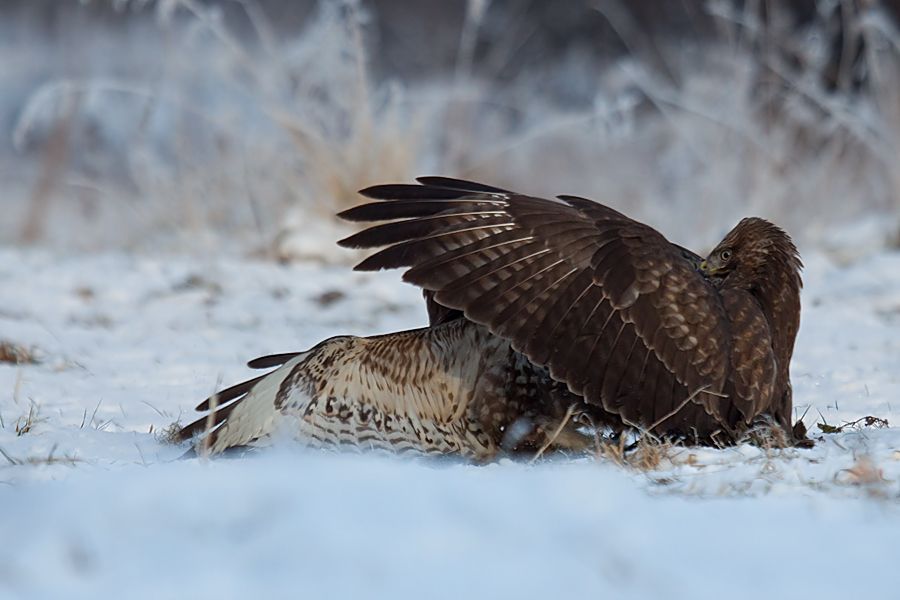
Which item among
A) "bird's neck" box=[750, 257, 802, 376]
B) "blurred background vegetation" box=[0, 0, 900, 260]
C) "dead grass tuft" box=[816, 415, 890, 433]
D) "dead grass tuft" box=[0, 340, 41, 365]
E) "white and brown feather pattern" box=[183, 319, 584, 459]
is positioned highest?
"blurred background vegetation" box=[0, 0, 900, 260]

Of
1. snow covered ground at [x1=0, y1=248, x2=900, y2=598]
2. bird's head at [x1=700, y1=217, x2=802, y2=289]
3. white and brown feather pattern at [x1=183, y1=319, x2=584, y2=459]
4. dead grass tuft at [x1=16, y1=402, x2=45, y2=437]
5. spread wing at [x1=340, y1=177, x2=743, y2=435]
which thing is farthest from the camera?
bird's head at [x1=700, y1=217, x2=802, y2=289]

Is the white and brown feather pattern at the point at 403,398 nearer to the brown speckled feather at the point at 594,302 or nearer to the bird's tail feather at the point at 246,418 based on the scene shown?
the bird's tail feather at the point at 246,418

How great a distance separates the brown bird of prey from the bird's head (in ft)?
0.70

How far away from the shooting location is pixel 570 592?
6.86ft

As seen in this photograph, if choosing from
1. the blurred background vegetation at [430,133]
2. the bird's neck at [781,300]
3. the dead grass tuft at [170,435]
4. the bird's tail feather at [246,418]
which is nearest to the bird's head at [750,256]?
the bird's neck at [781,300]

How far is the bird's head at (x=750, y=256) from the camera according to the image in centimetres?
394

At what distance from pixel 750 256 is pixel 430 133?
28.0ft

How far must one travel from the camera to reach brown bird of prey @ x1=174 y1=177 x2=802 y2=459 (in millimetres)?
3543

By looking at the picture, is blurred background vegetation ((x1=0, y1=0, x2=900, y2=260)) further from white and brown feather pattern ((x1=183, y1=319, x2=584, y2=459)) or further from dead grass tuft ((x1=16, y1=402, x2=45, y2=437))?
white and brown feather pattern ((x1=183, y1=319, x2=584, y2=459))

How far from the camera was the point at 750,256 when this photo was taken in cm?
399

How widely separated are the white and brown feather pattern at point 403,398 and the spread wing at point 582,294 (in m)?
0.20

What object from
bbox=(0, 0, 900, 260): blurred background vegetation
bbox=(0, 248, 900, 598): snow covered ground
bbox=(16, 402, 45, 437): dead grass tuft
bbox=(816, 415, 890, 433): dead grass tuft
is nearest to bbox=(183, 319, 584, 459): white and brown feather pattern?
bbox=(0, 248, 900, 598): snow covered ground

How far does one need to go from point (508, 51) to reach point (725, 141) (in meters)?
9.06

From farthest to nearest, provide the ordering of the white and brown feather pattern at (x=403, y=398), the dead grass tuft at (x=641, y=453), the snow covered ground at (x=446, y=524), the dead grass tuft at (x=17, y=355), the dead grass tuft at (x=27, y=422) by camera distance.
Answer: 1. the dead grass tuft at (x=17, y=355)
2. the dead grass tuft at (x=27, y=422)
3. the white and brown feather pattern at (x=403, y=398)
4. the dead grass tuft at (x=641, y=453)
5. the snow covered ground at (x=446, y=524)
